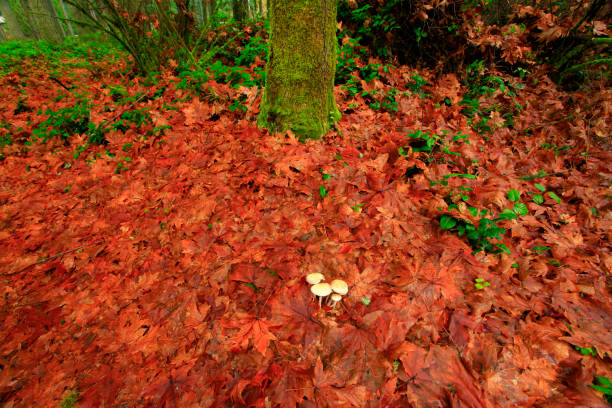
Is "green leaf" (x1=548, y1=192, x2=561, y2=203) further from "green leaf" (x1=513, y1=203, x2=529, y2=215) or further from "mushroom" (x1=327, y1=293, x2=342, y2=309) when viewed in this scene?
"mushroom" (x1=327, y1=293, x2=342, y2=309)

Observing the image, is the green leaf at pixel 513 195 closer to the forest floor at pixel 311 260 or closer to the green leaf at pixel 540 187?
the forest floor at pixel 311 260

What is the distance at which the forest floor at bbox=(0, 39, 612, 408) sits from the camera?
57.6 inches

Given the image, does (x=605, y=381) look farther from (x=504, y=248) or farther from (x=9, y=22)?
(x=9, y=22)

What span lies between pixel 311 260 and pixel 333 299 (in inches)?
15.6

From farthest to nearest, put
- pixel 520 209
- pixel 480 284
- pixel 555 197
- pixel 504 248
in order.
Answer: pixel 555 197, pixel 520 209, pixel 504 248, pixel 480 284

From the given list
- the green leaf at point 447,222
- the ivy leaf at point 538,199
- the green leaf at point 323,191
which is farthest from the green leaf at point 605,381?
the green leaf at point 323,191

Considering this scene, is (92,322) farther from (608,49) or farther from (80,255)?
(608,49)

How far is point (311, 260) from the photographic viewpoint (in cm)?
195

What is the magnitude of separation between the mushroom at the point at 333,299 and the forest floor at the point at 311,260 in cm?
5

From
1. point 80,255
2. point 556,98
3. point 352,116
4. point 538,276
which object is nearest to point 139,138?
point 80,255

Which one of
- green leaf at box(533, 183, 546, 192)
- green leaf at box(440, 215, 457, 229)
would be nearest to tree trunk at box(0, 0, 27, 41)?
green leaf at box(440, 215, 457, 229)

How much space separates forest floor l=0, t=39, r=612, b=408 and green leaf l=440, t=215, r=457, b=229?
0.06 m

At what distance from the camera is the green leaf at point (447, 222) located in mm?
2013

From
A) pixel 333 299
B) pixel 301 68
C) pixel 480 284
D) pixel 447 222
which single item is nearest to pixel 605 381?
pixel 480 284
